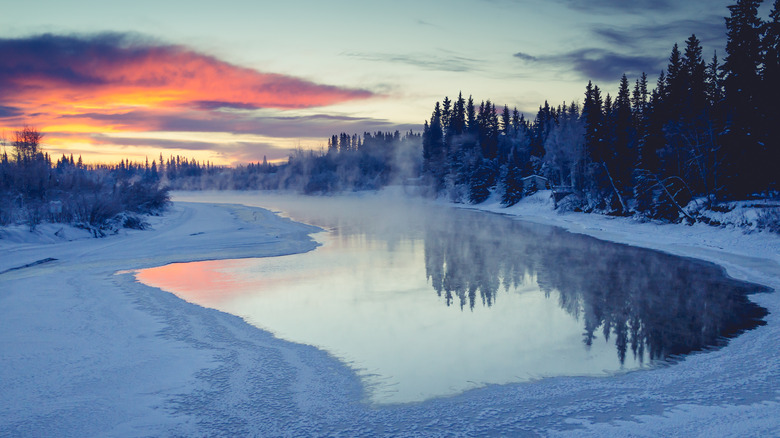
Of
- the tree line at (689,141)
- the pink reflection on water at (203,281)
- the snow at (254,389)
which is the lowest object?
Result: the pink reflection on water at (203,281)

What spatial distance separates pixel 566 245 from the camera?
85.1 feet

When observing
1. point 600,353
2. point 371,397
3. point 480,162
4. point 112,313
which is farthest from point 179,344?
point 480,162

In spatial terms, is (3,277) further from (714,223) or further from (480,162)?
(480,162)

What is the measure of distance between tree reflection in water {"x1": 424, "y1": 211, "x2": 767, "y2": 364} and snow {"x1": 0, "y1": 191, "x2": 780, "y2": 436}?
0.88m

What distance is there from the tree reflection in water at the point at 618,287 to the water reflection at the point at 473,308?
0.16 feet

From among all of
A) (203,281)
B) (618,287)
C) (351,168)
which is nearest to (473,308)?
(618,287)

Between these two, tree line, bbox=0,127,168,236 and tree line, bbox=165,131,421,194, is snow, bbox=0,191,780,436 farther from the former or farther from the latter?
tree line, bbox=165,131,421,194

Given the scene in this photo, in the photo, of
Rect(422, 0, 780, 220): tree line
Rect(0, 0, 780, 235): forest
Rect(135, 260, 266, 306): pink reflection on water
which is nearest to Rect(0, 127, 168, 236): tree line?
Rect(0, 0, 780, 235): forest

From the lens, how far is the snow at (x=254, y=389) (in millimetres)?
6047

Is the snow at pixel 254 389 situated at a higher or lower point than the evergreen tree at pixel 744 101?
lower

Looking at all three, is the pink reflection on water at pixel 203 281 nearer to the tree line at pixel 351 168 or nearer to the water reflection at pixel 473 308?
the water reflection at pixel 473 308

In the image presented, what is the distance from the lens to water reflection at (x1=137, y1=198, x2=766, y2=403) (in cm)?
858

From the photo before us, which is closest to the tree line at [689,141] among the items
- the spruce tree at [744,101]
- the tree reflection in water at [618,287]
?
the spruce tree at [744,101]

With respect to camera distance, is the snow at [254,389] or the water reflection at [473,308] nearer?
the snow at [254,389]
